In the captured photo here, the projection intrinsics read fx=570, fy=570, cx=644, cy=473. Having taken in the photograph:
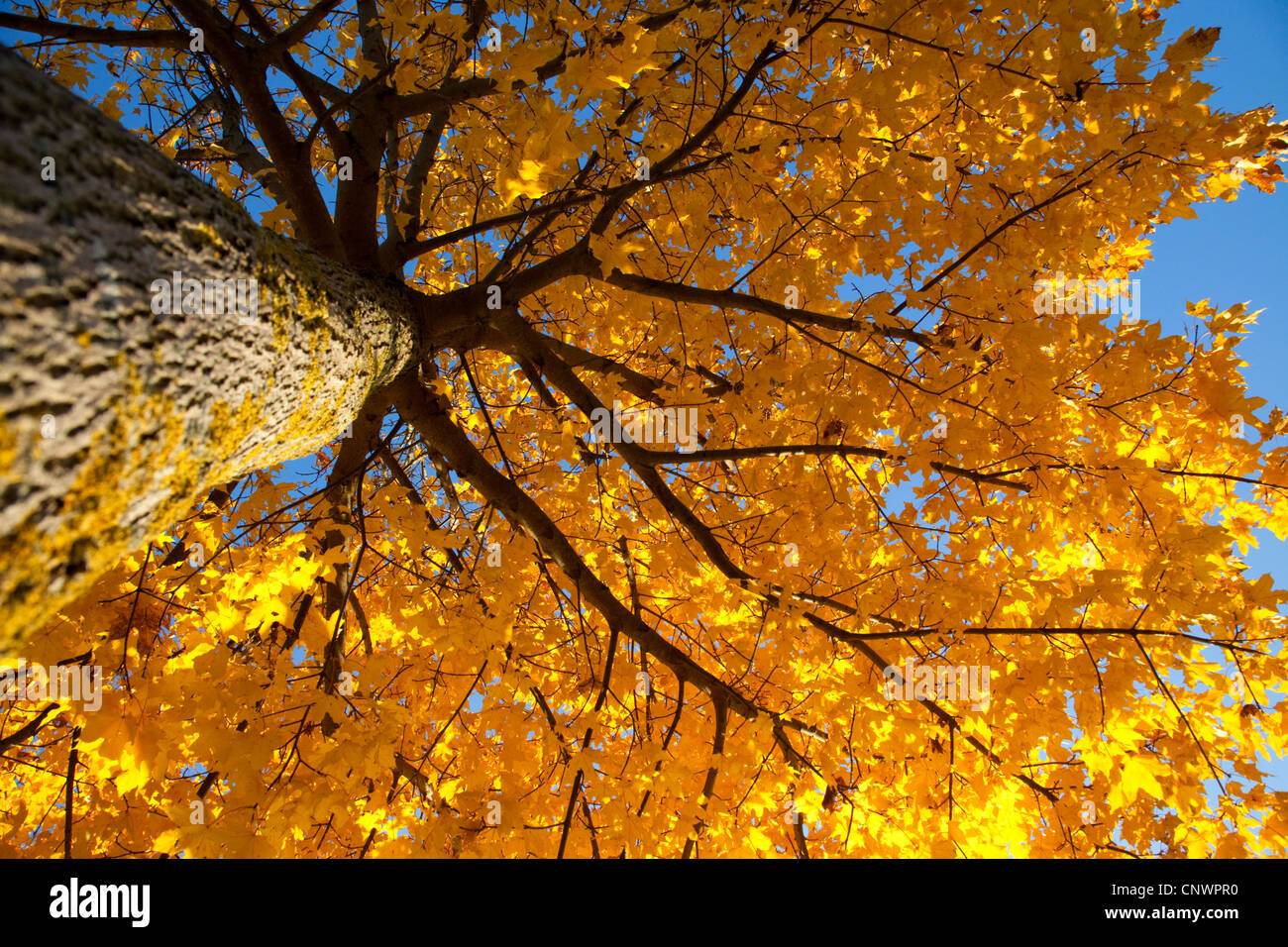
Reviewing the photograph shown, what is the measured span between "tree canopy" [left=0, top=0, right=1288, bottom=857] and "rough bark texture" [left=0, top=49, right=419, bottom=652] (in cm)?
27

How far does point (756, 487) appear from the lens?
3.22 m

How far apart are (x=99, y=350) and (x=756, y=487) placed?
2845mm

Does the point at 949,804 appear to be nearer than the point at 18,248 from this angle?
No

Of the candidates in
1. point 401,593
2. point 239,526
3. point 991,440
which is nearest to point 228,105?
point 239,526

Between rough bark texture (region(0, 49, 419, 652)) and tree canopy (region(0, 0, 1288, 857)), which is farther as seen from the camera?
tree canopy (region(0, 0, 1288, 857))

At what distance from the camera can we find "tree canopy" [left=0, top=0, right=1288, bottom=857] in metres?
1.97

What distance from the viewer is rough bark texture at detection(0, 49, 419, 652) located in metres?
0.64

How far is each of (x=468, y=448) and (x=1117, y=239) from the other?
12.2 ft

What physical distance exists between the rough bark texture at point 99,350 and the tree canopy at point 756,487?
272mm

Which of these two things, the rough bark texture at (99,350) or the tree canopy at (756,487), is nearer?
the rough bark texture at (99,350)

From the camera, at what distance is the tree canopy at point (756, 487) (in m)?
1.97

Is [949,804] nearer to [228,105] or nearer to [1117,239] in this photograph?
[1117,239]
